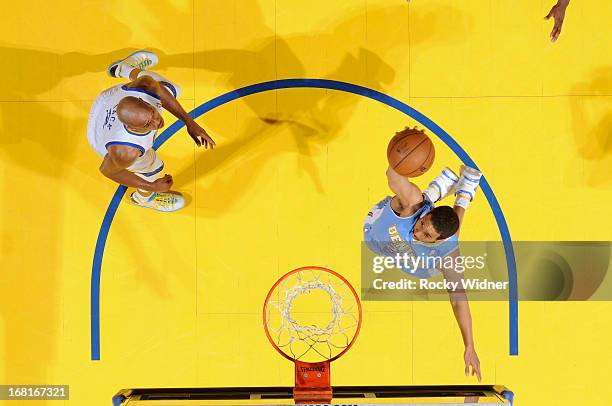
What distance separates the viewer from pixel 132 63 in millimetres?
4430

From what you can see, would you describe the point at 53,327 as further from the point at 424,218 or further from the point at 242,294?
the point at 424,218

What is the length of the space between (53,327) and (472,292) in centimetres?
337

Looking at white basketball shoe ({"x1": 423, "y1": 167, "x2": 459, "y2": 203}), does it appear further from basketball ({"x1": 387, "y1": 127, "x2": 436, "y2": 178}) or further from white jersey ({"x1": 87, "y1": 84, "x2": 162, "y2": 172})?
white jersey ({"x1": 87, "y1": 84, "x2": 162, "y2": 172})

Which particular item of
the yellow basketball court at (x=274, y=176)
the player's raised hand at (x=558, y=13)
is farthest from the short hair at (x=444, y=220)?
the player's raised hand at (x=558, y=13)

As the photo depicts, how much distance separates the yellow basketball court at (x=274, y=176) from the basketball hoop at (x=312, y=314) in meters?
0.11

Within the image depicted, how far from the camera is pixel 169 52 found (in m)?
4.67

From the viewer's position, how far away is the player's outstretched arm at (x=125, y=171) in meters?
4.09

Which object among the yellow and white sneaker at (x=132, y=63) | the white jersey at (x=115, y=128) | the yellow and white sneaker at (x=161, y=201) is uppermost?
the yellow and white sneaker at (x=132, y=63)

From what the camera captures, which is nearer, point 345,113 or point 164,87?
point 164,87

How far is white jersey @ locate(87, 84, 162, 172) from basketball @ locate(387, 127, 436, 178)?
181 centimetres

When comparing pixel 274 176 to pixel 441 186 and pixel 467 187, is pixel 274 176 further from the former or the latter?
pixel 467 187

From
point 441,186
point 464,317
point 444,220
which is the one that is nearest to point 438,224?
point 444,220

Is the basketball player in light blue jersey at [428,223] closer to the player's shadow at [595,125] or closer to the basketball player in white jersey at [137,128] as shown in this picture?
the player's shadow at [595,125]

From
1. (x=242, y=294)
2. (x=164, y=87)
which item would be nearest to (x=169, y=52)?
(x=164, y=87)
